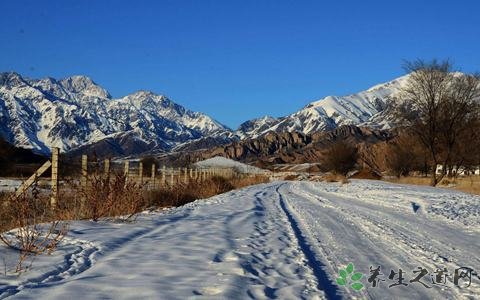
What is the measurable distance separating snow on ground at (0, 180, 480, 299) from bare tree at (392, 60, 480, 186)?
126 feet

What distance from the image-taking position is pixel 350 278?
6.91m

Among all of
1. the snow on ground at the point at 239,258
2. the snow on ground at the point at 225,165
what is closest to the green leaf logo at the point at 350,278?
the snow on ground at the point at 239,258

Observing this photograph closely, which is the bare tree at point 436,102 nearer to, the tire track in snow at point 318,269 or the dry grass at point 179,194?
the dry grass at point 179,194

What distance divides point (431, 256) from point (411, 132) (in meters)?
46.3

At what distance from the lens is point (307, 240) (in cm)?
1018

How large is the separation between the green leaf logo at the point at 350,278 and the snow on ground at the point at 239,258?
102mm

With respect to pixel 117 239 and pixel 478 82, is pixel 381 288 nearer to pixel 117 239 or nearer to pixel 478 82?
pixel 117 239

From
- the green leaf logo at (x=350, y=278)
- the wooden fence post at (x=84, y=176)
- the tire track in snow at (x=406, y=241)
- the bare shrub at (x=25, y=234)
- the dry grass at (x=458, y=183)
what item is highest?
the wooden fence post at (x=84, y=176)

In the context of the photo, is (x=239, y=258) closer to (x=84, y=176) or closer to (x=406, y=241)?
(x=406, y=241)

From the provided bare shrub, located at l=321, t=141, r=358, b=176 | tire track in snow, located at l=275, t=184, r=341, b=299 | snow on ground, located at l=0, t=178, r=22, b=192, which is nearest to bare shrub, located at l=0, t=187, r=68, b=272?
tire track in snow, located at l=275, t=184, r=341, b=299

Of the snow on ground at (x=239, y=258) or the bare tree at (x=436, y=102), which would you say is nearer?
the snow on ground at (x=239, y=258)

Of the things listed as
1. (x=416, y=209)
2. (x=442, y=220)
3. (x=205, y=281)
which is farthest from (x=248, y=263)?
(x=416, y=209)

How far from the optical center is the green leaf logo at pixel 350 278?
6.54 m

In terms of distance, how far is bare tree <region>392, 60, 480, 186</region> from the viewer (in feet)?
164
